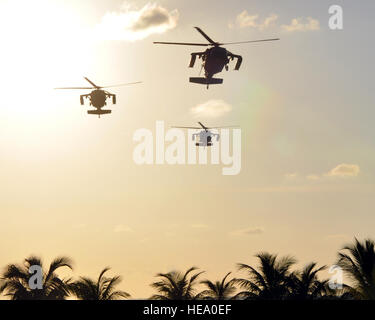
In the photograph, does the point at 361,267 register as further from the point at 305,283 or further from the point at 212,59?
the point at 212,59

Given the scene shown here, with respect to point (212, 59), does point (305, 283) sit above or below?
below

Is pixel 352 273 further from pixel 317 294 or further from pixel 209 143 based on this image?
pixel 209 143

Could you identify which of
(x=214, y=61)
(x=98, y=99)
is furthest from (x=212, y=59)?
(x=98, y=99)

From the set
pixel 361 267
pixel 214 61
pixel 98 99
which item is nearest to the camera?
pixel 361 267

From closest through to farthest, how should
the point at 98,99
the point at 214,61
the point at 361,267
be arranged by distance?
the point at 361,267
the point at 214,61
the point at 98,99

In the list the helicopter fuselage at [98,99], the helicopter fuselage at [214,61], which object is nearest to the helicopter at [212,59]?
the helicopter fuselage at [214,61]

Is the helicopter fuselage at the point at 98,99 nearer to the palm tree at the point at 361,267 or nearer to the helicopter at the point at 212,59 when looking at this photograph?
the helicopter at the point at 212,59

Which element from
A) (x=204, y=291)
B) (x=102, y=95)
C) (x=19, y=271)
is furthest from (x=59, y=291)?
(x=102, y=95)
